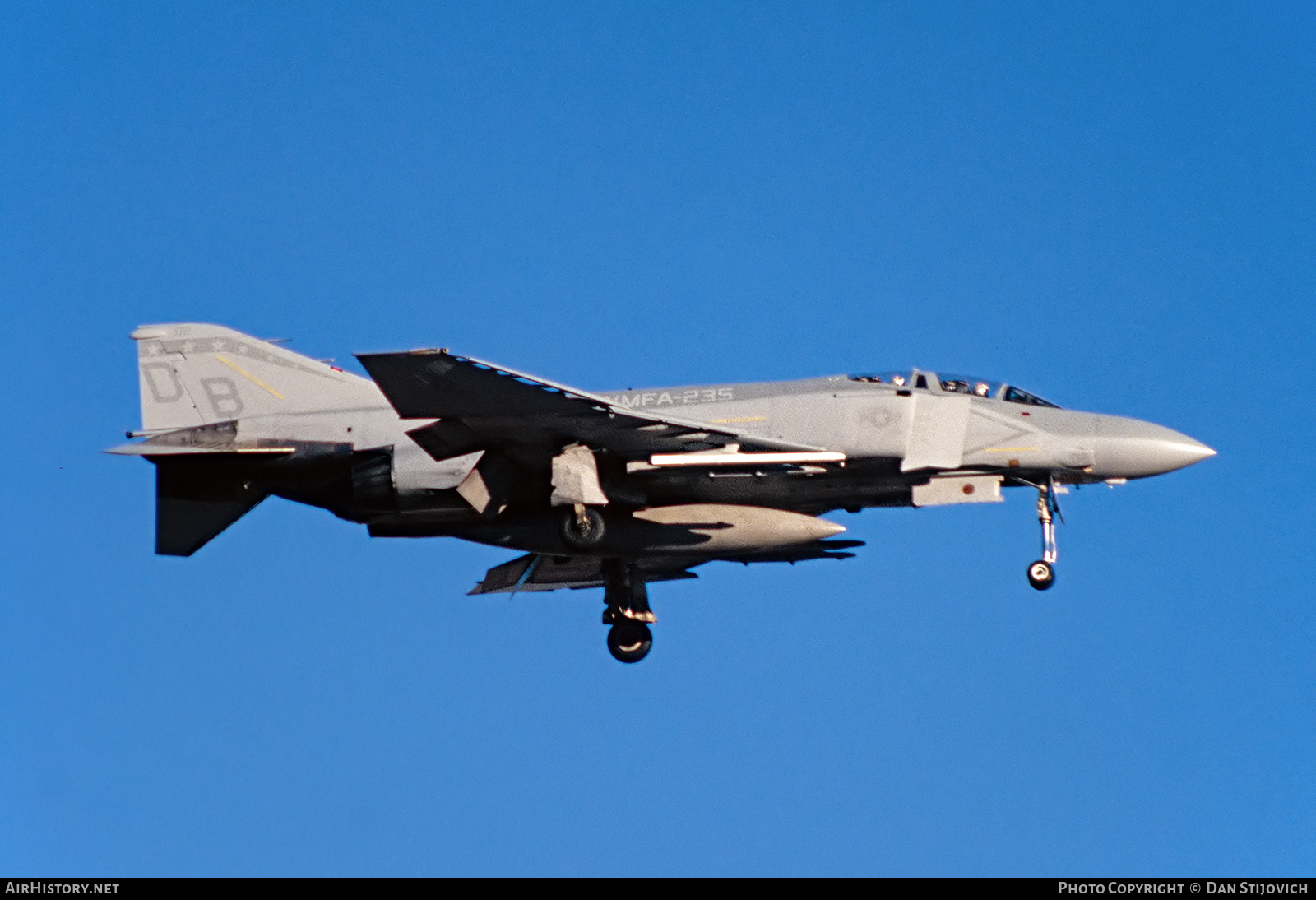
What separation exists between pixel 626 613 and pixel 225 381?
683 cm

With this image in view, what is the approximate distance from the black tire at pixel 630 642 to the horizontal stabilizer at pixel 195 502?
18.9 ft

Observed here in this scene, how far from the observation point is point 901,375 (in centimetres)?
2570

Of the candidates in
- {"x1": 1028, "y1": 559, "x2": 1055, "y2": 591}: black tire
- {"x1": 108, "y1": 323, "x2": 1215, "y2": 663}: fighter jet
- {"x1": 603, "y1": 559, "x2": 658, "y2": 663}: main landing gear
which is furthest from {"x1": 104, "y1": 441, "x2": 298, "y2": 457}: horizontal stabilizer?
{"x1": 1028, "y1": 559, "x2": 1055, "y2": 591}: black tire

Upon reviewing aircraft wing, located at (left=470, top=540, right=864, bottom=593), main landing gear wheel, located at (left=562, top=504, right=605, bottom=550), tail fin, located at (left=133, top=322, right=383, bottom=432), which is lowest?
aircraft wing, located at (left=470, top=540, right=864, bottom=593)

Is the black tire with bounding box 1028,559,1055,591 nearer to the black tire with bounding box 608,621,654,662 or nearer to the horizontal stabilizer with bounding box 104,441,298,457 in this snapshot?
the black tire with bounding box 608,621,654,662

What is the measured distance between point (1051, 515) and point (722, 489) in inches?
179

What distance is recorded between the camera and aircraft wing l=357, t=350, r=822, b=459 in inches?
904

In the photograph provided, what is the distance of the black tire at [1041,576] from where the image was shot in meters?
25.3

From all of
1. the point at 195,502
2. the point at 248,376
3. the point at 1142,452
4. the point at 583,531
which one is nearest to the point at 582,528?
the point at 583,531

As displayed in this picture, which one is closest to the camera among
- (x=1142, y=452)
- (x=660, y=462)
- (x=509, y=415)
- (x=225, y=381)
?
(x=509, y=415)

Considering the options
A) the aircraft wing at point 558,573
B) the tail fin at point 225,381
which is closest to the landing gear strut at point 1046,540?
the aircraft wing at point 558,573

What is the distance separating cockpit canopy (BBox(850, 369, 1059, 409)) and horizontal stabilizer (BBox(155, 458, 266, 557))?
876cm

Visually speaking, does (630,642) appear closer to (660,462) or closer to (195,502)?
(660,462)

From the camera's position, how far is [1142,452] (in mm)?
25422
